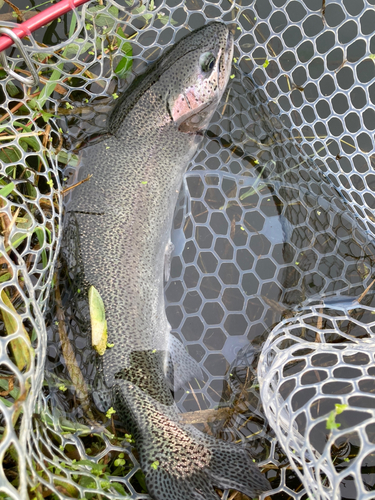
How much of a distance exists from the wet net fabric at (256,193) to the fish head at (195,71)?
19cm

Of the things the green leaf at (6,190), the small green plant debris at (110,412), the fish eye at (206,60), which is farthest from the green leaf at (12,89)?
the small green plant debris at (110,412)

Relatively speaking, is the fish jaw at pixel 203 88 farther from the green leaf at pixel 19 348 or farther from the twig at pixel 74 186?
the green leaf at pixel 19 348

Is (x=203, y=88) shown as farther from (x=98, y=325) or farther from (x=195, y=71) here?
(x=98, y=325)

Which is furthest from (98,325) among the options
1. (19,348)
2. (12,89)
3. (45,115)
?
(12,89)

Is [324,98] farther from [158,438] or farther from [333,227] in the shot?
[158,438]

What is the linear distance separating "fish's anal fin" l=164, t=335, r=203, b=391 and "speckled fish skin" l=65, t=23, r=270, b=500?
0.07 meters

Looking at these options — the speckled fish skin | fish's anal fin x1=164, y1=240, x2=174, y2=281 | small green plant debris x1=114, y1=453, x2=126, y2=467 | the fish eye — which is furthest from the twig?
small green plant debris x1=114, y1=453, x2=126, y2=467

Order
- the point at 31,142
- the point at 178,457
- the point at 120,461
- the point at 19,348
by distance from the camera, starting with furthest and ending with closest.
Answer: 1. the point at 31,142
2. the point at 120,461
3. the point at 178,457
4. the point at 19,348

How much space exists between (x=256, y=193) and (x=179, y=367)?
1319 mm

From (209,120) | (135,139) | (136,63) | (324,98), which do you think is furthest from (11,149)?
(324,98)

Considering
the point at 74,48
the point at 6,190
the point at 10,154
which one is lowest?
the point at 6,190

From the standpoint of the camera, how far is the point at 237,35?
280cm

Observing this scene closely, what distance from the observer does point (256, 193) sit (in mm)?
2770

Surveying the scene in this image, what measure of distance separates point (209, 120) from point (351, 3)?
130 cm
